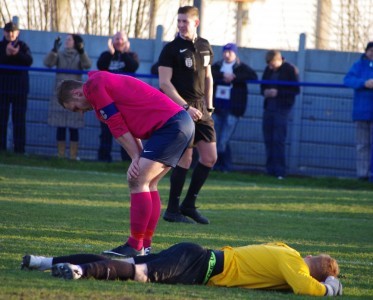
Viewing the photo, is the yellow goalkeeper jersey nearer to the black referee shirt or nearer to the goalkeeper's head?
the goalkeeper's head

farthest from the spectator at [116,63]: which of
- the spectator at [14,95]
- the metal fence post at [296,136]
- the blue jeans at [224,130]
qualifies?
the metal fence post at [296,136]

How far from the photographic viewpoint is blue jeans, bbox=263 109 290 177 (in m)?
17.7

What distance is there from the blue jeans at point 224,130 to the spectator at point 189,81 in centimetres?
642

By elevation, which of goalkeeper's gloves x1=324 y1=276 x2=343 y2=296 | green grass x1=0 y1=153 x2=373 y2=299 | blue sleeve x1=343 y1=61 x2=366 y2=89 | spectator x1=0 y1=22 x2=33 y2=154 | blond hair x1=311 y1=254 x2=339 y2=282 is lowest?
green grass x1=0 y1=153 x2=373 y2=299

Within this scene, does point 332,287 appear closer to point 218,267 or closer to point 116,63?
point 218,267

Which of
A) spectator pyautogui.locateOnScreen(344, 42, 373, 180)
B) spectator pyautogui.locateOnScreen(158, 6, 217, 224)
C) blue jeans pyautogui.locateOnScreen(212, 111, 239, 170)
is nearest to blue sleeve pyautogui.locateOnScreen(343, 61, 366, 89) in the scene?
spectator pyautogui.locateOnScreen(344, 42, 373, 180)

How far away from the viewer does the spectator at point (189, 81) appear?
1063 cm

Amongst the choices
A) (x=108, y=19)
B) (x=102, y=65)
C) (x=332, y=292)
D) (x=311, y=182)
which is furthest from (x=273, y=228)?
(x=108, y=19)

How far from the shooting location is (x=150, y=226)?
8492 millimetres

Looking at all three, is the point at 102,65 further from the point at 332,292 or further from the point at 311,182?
the point at 332,292

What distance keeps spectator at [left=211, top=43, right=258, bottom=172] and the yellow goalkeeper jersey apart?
10384 millimetres

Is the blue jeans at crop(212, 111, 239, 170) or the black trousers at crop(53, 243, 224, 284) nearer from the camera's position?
the black trousers at crop(53, 243, 224, 284)

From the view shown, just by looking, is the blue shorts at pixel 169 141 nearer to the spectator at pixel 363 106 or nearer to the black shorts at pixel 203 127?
the black shorts at pixel 203 127

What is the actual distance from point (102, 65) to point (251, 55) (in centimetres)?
309
